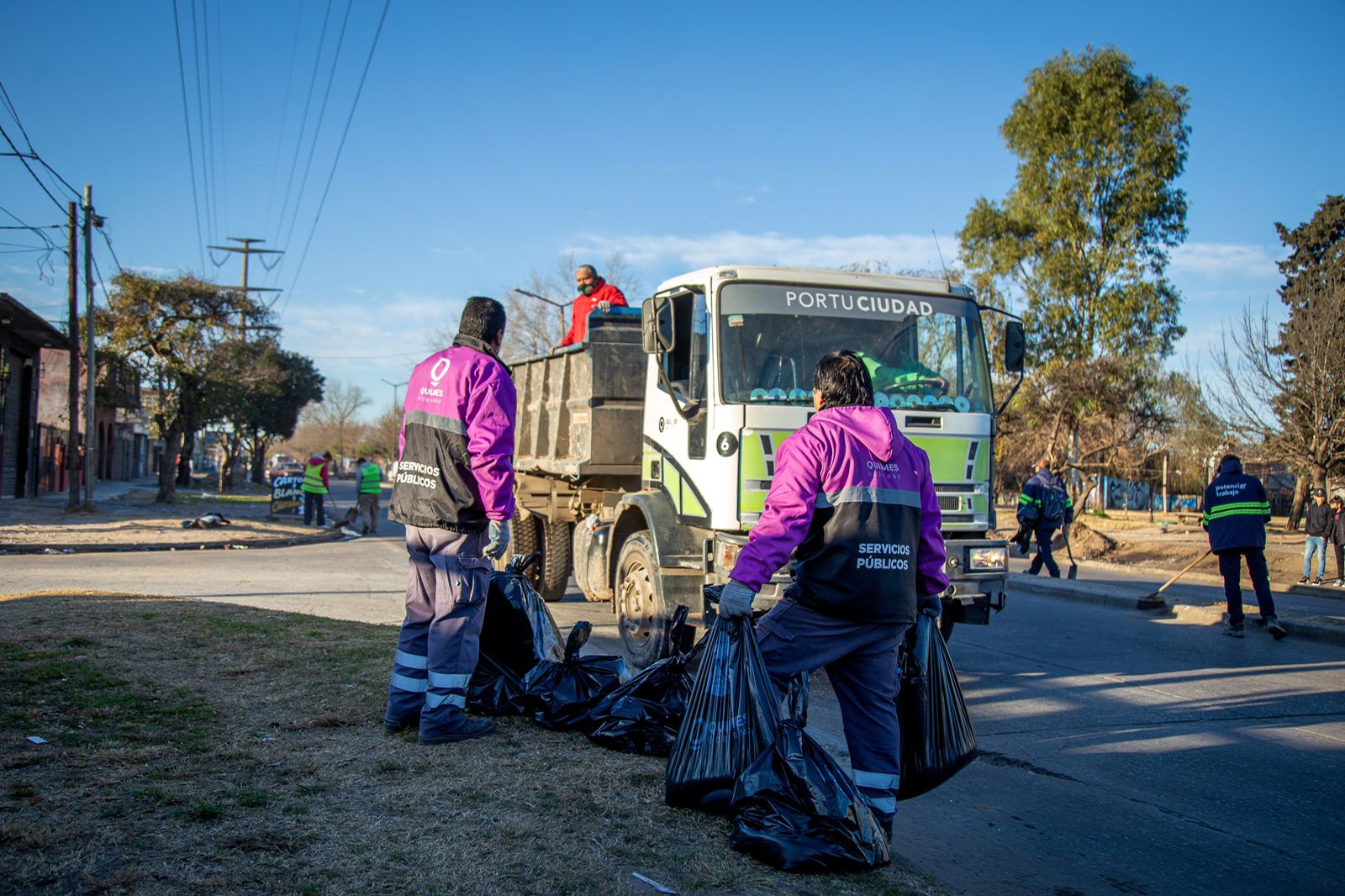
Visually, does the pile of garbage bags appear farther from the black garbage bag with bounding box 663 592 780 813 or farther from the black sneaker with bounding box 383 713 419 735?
the black sneaker with bounding box 383 713 419 735

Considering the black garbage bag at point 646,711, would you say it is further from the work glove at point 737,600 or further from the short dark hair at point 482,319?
the short dark hair at point 482,319

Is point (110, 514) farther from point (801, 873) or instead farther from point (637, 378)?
point (801, 873)

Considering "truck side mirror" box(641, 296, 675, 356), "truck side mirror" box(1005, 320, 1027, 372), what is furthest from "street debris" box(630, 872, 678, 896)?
"truck side mirror" box(1005, 320, 1027, 372)

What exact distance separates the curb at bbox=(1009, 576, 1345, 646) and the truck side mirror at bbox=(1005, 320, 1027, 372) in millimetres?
5254

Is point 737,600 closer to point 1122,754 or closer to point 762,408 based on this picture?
point 762,408

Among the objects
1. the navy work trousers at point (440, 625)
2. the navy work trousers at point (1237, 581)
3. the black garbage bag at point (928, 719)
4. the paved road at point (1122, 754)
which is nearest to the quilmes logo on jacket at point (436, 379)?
the navy work trousers at point (440, 625)

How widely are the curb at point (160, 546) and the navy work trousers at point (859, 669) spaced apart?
14979mm

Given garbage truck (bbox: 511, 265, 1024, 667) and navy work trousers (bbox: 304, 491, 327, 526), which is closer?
garbage truck (bbox: 511, 265, 1024, 667)

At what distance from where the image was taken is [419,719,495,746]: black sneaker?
4363 mm

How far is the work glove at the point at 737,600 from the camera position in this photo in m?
3.57

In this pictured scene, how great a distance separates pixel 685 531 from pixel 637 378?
2.19 meters

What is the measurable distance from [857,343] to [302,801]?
→ 15.5 ft

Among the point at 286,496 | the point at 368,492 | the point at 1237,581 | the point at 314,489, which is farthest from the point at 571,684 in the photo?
the point at 286,496

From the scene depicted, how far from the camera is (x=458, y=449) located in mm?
4629
